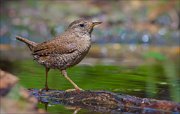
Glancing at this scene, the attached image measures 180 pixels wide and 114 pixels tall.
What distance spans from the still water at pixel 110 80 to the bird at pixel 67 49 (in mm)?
714

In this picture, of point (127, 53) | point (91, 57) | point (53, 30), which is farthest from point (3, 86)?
point (53, 30)

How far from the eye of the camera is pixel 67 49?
787 cm

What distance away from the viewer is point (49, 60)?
7984mm

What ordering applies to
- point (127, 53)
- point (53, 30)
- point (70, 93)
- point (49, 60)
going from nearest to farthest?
1. point (70, 93)
2. point (49, 60)
3. point (127, 53)
4. point (53, 30)

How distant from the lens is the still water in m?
8.62

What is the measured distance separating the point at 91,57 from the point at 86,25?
7083 millimetres

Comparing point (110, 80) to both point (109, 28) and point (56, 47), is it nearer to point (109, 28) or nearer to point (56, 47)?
point (56, 47)

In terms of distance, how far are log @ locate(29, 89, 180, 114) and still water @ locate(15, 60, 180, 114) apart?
14cm

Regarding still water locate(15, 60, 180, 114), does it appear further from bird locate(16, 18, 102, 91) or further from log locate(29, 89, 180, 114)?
bird locate(16, 18, 102, 91)

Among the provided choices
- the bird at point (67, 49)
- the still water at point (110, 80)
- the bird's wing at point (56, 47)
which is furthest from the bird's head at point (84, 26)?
the still water at point (110, 80)

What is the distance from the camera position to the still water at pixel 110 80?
8.62 meters

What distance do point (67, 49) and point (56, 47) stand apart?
20 cm

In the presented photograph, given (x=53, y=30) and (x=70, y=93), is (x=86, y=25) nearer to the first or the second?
(x=70, y=93)

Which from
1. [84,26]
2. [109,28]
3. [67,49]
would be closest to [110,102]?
[67,49]
